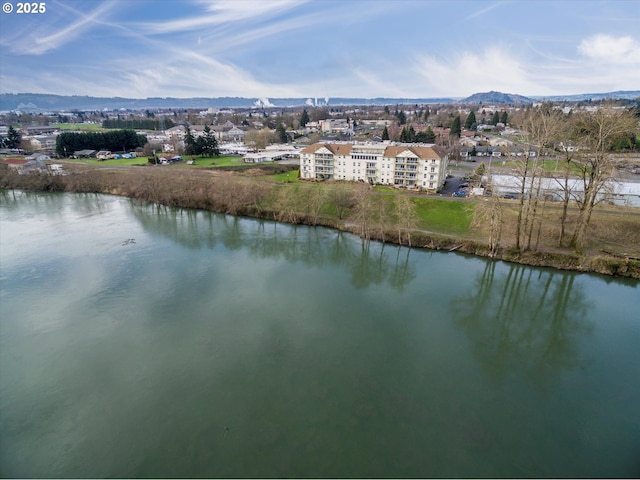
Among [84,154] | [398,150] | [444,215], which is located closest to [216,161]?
[84,154]

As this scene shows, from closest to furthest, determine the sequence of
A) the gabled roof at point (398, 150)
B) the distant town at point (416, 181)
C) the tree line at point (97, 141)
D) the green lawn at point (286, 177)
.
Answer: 1. the distant town at point (416, 181)
2. the gabled roof at point (398, 150)
3. the green lawn at point (286, 177)
4. the tree line at point (97, 141)

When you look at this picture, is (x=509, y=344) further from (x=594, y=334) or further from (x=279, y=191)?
(x=279, y=191)

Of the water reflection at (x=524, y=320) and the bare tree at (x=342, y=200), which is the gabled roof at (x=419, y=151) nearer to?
the bare tree at (x=342, y=200)

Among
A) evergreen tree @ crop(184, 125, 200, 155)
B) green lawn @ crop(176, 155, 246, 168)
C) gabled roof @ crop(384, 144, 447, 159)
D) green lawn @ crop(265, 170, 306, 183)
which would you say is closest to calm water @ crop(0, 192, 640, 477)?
gabled roof @ crop(384, 144, 447, 159)

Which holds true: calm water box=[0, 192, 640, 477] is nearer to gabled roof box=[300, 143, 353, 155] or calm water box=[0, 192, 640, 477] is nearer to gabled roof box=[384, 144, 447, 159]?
gabled roof box=[384, 144, 447, 159]

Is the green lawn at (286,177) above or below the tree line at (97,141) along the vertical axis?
below

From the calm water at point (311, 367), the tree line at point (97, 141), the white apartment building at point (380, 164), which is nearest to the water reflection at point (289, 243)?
the calm water at point (311, 367)
